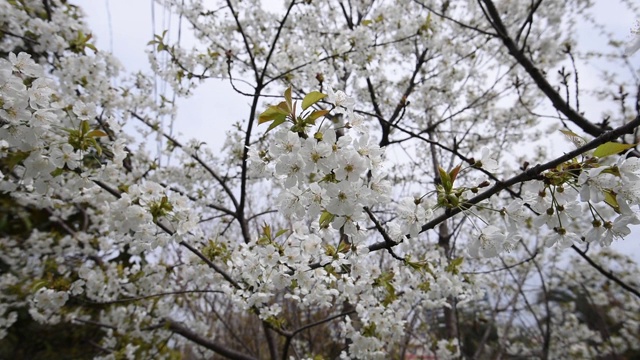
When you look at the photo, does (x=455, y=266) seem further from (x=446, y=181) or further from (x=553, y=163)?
(x=553, y=163)

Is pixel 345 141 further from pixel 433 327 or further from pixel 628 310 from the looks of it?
pixel 628 310

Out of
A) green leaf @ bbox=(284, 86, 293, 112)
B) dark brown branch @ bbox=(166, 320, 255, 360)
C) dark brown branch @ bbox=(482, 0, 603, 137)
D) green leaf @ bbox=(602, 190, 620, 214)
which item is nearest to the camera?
green leaf @ bbox=(602, 190, 620, 214)

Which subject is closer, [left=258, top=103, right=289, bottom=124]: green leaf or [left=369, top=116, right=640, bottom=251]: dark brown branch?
[left=369, top=116, right=640, bottom=251]: dark brown branch

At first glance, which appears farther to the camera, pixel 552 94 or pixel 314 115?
pixel 552 94

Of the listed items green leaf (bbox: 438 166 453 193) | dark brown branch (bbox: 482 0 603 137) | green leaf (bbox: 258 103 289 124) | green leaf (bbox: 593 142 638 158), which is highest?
dark brown branch (bbox: 482 0 603 137)

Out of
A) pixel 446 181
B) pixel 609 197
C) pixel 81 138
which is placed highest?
pixel 81 138

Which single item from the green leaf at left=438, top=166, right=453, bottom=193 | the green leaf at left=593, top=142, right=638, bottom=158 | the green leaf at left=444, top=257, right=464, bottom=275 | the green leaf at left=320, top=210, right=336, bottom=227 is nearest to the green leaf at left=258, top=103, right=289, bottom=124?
the green leaf at left=320, top=210, right=336, bottom=227

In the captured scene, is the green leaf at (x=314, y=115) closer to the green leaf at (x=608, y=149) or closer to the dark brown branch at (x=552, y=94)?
the green leaf at (x=608, y=149)

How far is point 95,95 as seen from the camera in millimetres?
2965

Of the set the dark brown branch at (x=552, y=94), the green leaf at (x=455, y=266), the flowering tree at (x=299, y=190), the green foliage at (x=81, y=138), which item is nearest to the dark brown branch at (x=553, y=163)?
the flowering tree at (x=299, y=190)

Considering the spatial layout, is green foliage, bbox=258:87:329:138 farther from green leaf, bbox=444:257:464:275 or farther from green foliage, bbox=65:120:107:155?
green leaf, bbox=444:257:464:275

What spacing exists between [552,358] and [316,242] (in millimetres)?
8963

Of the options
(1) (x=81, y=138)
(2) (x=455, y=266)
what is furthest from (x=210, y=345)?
(1) (x=81, y=138)

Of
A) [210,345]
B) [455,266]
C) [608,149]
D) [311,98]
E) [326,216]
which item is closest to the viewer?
[608,149]
